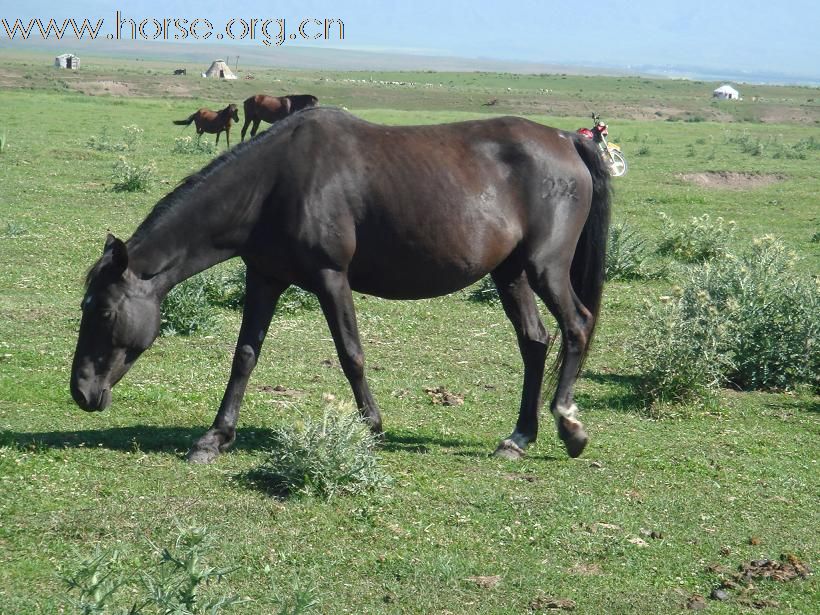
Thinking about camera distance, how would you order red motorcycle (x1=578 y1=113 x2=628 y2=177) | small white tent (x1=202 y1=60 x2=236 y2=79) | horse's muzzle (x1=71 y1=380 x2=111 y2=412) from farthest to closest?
small white tent (x1=202 y1=60 x2=236 y2=79)
red motorcycle (x1=578 y1=113 x2=628 y2=177)
horse's muzzle (x1=71 y1=380 x2=111 y2=412)

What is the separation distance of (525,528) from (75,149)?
2227 centimetres

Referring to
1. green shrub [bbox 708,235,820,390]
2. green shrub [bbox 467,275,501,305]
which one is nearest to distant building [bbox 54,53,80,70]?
green shrub [bbox 467,275,501,305]

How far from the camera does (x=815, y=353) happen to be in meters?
9.89

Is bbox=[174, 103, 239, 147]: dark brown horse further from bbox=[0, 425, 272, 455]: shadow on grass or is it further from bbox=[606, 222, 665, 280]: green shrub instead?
bbox=[0, 425, 272, 455]: shadow on grass

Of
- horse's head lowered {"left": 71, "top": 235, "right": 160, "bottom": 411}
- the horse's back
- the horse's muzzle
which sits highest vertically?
the horse's back

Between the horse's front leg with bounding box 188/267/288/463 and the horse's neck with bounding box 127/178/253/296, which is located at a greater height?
the horse's neck with bounding box 127/178/253/296

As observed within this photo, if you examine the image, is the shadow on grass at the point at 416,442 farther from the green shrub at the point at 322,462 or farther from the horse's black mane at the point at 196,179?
the horse's black mane at the point at 196,179

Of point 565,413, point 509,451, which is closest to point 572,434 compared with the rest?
point 565,413

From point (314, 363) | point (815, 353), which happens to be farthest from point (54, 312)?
point (815, 353)

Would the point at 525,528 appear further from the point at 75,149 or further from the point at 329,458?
the point at 75,149

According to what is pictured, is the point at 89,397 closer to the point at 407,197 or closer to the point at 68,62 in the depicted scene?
the point at 407,197

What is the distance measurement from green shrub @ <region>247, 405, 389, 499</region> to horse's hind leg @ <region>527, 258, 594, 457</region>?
58.2 inches

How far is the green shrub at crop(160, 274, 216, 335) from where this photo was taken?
1076cm

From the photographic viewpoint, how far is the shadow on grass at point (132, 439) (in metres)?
7.18
